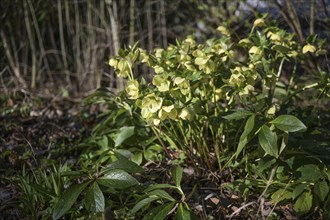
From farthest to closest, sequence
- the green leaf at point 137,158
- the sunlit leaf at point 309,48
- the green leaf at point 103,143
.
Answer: the green leaf at point 103,143 → the green leaf at point 137,158 → the sunlit leaf at point 309,48

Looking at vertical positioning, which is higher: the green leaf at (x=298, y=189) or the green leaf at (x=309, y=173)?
the green leaf at (x=309, y=173)

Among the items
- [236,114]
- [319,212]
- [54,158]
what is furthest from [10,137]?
[319,212]

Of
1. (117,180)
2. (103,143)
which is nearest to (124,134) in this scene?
Result: (103,143)

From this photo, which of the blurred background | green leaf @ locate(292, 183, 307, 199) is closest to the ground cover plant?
green leaf @ locate(292, 183, 307, 199)

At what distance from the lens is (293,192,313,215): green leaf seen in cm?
151

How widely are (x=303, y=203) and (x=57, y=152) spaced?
1.22 metres

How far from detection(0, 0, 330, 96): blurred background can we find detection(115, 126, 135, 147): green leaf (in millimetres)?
1339

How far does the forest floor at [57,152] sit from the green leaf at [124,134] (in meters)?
0.16

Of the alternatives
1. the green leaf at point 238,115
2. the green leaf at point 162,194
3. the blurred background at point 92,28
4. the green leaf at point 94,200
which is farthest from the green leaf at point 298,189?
the blurred background at point 92,28

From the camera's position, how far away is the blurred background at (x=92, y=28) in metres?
3.43

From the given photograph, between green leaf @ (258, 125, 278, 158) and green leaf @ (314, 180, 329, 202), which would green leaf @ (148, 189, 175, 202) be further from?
green leaf @ (314, 180, 329, 202)

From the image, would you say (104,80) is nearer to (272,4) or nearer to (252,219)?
(272,4)

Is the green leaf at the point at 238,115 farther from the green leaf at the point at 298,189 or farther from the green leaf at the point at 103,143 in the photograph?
the green leaf at the point at 103,143

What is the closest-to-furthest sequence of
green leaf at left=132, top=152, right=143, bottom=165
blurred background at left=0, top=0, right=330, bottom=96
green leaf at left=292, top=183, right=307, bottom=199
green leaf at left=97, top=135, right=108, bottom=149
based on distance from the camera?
green leaf at left=292, top=183, right=307, bottom=199, green leaf at left=132, top=152, right=143, bottom=165, green leaf at left=97, top=135, right=108, bottom=149, blurred background at left=0, top=0, right=330, bottom=96
